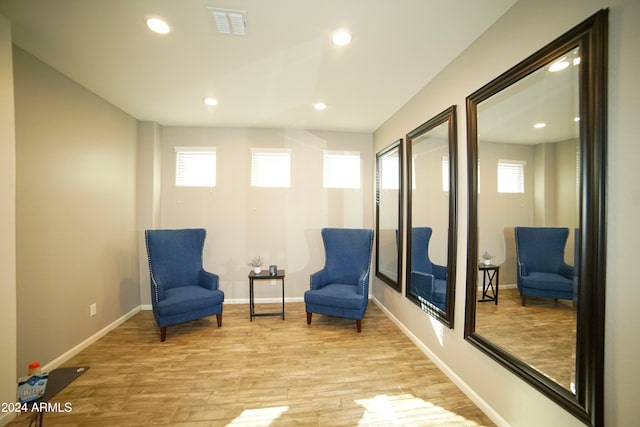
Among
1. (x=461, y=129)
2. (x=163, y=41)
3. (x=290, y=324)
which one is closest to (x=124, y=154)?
(x=163, y=41)

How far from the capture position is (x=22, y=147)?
Result: 2.15 metres

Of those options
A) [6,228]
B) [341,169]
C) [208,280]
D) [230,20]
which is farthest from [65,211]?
[341,169]

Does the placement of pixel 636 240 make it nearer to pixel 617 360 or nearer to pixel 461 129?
pixel 617 360

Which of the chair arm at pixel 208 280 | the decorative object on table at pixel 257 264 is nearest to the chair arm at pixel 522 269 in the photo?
the decorative object on table at pixel 257 264

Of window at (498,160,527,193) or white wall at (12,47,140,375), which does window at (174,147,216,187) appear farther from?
window at (498,160,527,193)

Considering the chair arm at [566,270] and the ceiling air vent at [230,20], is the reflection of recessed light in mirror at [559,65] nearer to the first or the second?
the chair arm at [566,270]

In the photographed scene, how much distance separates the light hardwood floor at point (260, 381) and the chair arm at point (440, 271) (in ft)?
2.78

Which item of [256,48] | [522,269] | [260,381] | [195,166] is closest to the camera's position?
[522,269]

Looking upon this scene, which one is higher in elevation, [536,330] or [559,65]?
[559,65]

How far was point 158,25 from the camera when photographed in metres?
1.87

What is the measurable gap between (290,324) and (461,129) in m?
2.90

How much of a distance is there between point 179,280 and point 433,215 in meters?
3.23

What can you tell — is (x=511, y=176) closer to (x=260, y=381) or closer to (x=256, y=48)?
(x=256, y=48)

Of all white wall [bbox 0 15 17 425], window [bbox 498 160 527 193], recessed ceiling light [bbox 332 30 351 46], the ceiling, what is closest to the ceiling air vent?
the ceiling
